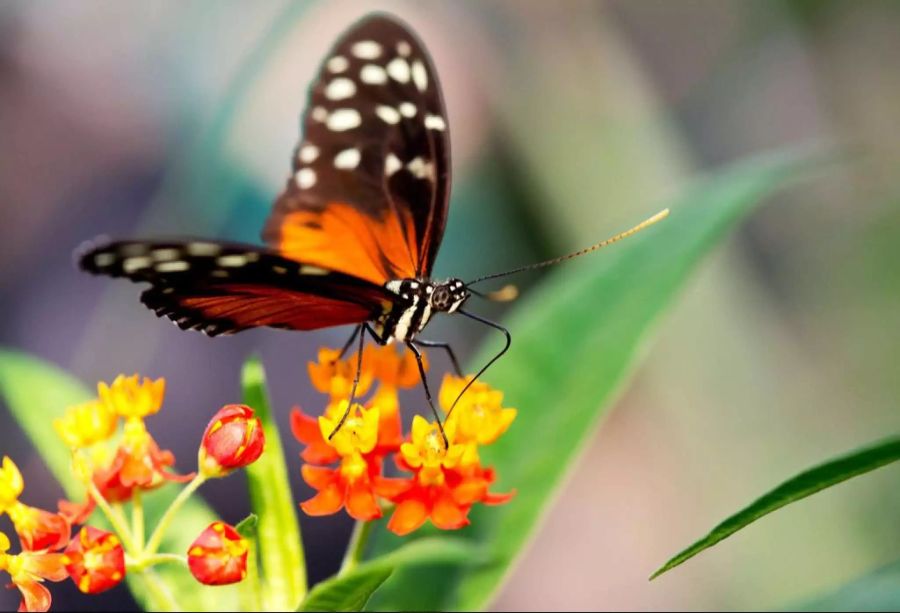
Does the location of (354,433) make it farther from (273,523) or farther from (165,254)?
(165,254)

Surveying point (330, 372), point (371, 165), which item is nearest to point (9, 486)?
point (330, 372)

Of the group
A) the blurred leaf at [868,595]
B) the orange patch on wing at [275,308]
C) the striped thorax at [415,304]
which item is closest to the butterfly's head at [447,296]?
the striped thorax at [415,304]

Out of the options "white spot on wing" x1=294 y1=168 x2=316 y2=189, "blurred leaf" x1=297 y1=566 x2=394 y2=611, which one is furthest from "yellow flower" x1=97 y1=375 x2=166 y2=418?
"white spot on wing" x1=294 y1=168 x2=316 y2=189

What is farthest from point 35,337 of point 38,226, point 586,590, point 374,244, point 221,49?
point 374,244

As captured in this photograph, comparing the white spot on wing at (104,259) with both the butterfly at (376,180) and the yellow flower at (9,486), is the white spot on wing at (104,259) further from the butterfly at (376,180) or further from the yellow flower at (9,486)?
the butterfly at (376,180)

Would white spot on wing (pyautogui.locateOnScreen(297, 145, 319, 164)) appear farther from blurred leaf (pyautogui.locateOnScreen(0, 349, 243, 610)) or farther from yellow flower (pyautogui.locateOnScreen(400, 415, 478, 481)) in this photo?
yellow flower (pyautogui.locateOnScreen(400, 415, 478, 481))
